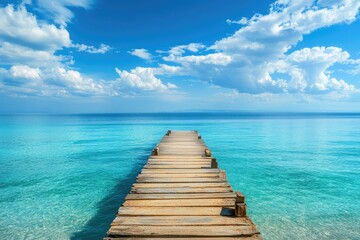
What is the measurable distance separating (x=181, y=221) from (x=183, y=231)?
0.45 metres

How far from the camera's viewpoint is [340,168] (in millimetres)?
19062

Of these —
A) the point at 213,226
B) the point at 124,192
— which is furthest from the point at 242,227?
the point at 124,192

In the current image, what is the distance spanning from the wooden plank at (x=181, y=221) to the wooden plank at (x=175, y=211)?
18 centimetres

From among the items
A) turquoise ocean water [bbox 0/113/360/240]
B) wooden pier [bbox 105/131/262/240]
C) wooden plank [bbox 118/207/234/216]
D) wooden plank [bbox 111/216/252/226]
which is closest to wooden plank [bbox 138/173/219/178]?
wooden pier [bbox 105/131/262/240]

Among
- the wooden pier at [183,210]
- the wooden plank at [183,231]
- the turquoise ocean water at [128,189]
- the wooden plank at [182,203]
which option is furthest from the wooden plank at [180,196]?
the turquoise ocean water at [128,189]

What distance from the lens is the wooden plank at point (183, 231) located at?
17.9ft

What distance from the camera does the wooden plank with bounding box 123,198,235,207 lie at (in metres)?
6.99

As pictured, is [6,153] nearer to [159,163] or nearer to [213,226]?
[159,163]

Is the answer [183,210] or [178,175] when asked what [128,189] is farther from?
[183,210]

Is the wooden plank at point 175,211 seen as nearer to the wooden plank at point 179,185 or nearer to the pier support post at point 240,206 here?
the pier support post at point 240,206

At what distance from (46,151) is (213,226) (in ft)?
88.3

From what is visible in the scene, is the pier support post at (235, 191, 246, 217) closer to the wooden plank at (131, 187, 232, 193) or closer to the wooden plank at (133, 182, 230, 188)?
the wooden plank at (131, 187, 232, 193)

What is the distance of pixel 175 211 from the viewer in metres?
6.62

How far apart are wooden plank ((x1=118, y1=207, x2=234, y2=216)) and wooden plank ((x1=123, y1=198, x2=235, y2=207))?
193 millimetres
